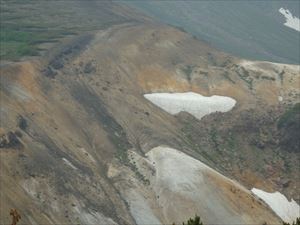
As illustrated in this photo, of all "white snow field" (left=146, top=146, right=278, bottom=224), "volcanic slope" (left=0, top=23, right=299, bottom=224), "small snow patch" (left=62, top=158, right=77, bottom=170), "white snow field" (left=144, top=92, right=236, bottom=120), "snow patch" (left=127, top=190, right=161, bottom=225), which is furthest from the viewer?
"white snow field" (left=144, top=92, right=236, bottom=120)

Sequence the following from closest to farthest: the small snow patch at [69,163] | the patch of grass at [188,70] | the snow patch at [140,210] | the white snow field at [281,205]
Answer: the snow patch at [140,210] → the small snow patch at [69,163] → the white snow field at [281,205] → the patch of grass at [188,70]

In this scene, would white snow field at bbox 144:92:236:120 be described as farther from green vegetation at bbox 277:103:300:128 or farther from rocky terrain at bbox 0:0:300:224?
green vegetation at bbox 277:103:300:128

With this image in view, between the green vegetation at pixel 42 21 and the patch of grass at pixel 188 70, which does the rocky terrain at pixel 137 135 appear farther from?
the green vegetation at pixel 42 21


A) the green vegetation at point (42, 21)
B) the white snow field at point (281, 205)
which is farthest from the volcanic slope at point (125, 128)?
the green vegetation at point (42, 21)

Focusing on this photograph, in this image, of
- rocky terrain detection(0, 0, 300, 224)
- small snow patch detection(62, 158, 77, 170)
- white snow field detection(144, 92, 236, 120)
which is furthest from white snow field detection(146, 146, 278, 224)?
white snow field detection(144, 92, 236, 120)

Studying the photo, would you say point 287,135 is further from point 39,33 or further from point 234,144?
point 39,33

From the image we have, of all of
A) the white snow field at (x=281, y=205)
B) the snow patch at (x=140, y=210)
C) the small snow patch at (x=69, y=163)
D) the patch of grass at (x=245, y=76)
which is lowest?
the white snow field at (x=281, y=205)
